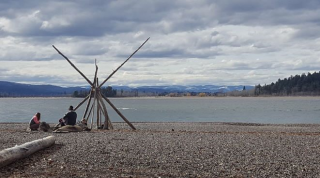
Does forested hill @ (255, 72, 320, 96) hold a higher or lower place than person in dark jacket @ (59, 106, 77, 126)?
higher

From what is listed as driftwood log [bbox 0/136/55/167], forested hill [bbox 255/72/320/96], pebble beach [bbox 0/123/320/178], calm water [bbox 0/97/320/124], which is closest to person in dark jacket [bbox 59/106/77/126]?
pebble beach [bbox 0/123/320/178]

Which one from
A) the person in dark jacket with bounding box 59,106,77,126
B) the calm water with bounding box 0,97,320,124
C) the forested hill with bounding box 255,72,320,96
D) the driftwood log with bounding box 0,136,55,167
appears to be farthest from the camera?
the forested hill with bounding box 255,72,320,96

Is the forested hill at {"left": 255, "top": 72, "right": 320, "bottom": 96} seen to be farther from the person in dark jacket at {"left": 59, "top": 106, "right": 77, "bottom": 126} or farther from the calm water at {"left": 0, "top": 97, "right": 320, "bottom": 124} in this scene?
the person in dark jacket at {"left": 59, "top": 106, "right": 77, "bottom": 126}

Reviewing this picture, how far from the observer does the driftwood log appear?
11.4 metres

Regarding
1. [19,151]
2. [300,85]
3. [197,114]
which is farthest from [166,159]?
[300,85]

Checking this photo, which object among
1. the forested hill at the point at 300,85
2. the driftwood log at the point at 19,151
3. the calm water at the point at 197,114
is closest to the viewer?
the driftwood log at the point at 19,151

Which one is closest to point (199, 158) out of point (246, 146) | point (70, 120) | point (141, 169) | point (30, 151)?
point (141, 169)

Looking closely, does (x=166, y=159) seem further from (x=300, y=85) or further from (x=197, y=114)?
(x=300, y=85)

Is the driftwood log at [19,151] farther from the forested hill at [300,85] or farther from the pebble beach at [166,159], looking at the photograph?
the forested hill at [300,85]

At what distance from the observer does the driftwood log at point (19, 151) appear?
448 inches

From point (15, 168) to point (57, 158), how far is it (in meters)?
1.82

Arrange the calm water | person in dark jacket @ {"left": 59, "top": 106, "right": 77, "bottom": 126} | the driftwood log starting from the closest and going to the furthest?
1. the driftwood log
2. person in dark jacket @ {"left": 59, "top": 106, "right": 77, "bottom": 126}
3. the calm water

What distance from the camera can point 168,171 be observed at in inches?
458

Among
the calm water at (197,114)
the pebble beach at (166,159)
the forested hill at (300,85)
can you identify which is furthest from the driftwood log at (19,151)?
the forested hill at (300,85)
